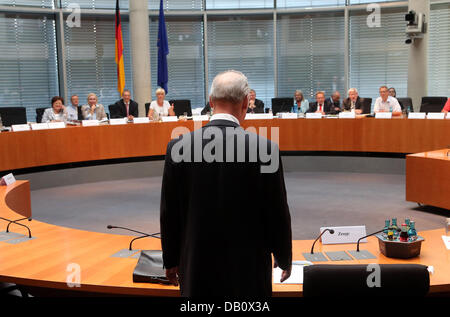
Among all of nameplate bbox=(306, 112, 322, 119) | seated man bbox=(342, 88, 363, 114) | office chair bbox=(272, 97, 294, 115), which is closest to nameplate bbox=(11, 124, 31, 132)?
office chair bbox=(272, 97, 294, 115)

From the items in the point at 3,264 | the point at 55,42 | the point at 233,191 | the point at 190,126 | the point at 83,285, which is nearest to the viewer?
the point at 233,191

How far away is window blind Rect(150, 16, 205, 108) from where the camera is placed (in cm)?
1134

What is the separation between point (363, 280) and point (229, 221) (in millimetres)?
576

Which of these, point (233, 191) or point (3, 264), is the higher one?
point (233, 191)

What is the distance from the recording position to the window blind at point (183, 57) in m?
11.3

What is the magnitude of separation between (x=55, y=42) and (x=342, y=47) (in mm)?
5917

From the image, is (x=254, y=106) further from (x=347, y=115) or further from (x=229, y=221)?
(x=229, y=221)

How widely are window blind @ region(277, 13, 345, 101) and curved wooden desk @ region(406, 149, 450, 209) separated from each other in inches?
222

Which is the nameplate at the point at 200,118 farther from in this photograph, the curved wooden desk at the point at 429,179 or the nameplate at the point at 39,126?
the curved wooden desk at the point at 429,179

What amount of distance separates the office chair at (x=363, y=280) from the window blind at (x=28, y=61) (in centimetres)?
940
